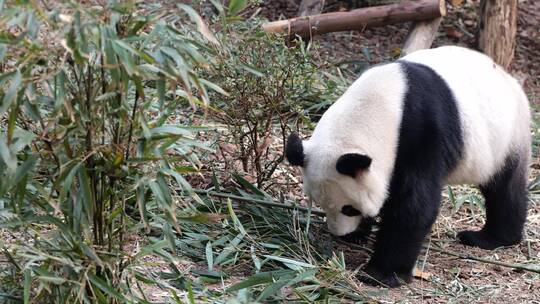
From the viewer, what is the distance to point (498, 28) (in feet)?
25.0

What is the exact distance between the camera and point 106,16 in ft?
9.88

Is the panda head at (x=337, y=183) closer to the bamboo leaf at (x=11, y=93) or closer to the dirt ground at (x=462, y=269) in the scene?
the dirt ground at (x=462, y=269)

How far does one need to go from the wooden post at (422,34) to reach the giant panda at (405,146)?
9.33 feet

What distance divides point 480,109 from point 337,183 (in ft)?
3.34

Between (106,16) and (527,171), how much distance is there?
3.10m

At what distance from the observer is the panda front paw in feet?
15.0

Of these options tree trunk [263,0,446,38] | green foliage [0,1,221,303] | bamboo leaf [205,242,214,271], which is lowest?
tree trunk [263,0,446,38]

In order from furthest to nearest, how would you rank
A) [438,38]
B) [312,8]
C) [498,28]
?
1. [438,38]
2. [312,8]
3. [498,28]

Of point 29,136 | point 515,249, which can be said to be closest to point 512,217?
point 515,249

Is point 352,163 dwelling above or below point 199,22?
below

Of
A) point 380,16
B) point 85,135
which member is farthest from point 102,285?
point 380,16

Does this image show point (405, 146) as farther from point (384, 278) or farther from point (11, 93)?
point (11, 93)

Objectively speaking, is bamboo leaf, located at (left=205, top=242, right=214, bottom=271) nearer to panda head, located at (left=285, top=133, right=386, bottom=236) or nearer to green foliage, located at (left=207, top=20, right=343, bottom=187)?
panda head, located at (left=285, top=133, right=386, bottom=236)

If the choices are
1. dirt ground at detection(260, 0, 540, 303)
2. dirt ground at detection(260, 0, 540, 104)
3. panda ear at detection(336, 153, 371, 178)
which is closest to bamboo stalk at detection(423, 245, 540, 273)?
dirt ground at detection(260, 0, 540, 303)
